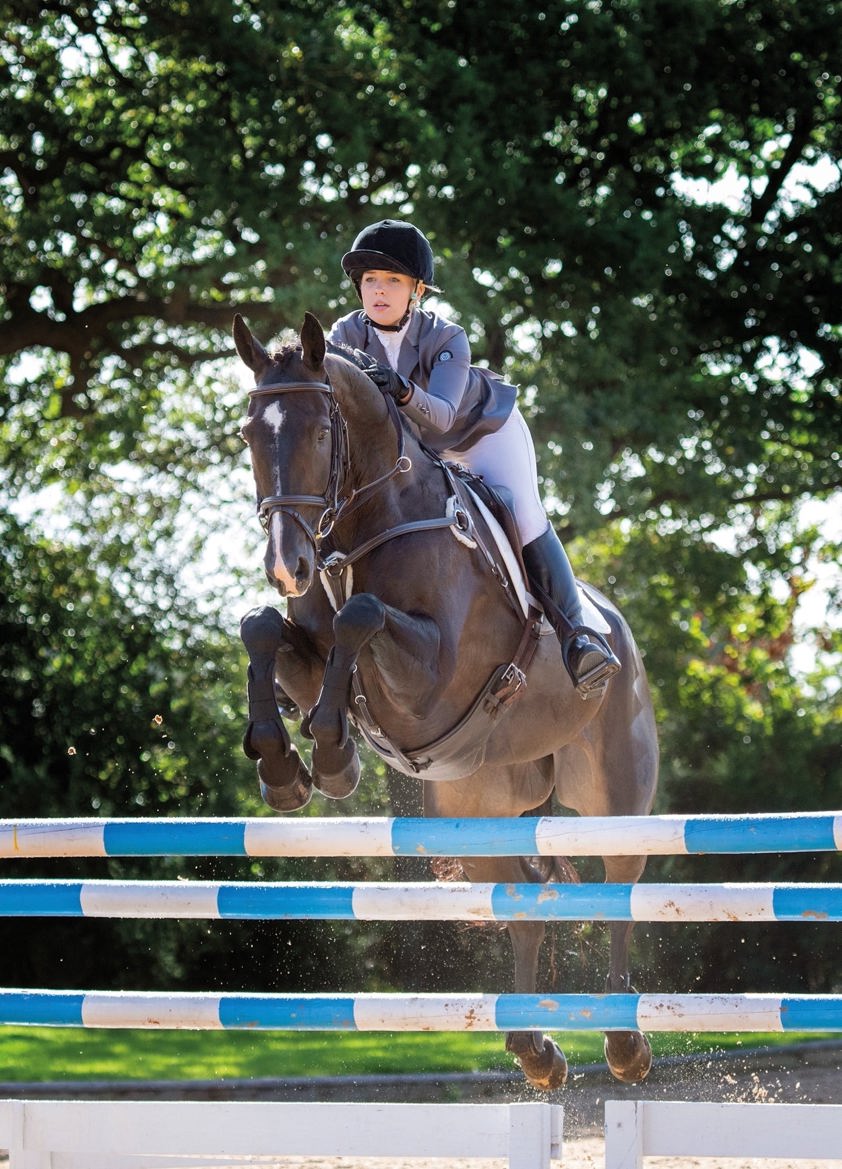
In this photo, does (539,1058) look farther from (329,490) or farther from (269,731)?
(329,490)

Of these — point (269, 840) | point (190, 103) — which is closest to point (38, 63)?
point (190, 103)

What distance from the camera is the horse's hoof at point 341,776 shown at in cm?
420

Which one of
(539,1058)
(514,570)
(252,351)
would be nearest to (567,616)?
(514,570)

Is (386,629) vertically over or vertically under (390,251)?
under

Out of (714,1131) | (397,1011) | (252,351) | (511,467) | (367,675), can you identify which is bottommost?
(714,1131)

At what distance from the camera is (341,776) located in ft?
13.9

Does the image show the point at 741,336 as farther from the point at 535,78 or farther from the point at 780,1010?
the point at 780,1010

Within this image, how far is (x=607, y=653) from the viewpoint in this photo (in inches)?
203

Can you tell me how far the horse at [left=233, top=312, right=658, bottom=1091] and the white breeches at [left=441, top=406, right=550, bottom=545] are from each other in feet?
0.84

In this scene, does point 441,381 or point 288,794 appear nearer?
point 288,794

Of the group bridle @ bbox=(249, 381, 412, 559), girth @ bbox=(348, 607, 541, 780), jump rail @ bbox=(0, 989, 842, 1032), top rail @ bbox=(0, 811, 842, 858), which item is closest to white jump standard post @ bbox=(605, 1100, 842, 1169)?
jump rail @ bbox=(0, 989, 842, 1032)

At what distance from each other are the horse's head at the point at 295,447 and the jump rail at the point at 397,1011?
1086 millimetres

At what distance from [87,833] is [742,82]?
11667mm

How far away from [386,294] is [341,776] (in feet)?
5.42
